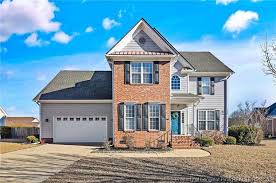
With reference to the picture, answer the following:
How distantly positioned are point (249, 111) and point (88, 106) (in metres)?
17.6

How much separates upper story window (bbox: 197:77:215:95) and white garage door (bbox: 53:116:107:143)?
8376 mm

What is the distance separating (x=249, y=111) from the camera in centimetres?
3566

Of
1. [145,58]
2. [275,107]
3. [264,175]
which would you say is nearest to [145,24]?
[145,58]

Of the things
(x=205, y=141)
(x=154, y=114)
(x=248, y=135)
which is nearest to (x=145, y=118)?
(x=154, y=114)

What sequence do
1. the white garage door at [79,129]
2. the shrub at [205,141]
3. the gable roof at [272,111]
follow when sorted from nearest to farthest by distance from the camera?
the shrub at [205,141]
the white garage door at [79,129]
the gable roof at [272,111]

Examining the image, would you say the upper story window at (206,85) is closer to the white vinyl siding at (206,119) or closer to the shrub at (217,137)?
the white vinyl siding at (206,119)

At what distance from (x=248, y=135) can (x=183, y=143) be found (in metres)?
7.26

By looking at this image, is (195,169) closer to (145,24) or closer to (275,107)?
(145,24)

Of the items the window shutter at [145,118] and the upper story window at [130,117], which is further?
the upper story window at [130,117]

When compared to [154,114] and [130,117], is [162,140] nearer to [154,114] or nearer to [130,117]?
[154,114]

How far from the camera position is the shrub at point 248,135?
27375 millimetres

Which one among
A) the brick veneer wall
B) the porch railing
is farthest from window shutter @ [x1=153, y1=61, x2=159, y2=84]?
the porch railing

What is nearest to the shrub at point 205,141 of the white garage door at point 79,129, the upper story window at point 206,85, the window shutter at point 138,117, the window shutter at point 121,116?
the window shutter at point 138,117

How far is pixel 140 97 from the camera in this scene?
22.9 metres
